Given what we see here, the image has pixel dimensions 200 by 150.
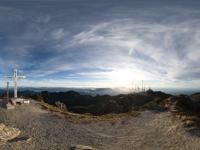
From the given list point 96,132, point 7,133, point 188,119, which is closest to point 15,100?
point 7,133

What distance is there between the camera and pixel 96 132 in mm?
35219

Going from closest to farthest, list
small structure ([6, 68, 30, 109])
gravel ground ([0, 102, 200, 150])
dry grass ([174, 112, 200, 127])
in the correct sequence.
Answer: gravel ground ([0, 102, 200, 150]) → dry grass ([174, 112, 200, 127]) → small structure ([6, 68, 30, 109])

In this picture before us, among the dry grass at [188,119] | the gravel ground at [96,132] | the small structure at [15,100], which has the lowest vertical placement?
the gravel ground at [96,132]

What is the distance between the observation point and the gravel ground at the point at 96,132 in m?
30.5

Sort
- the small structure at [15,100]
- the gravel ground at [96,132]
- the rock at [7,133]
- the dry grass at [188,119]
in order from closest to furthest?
the gravel ground at [96,132] → the rock at [7,133] → the dry grass at [188,119] → the small structure at [15,100]

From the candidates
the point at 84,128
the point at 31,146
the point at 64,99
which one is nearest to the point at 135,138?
the point at 84,128

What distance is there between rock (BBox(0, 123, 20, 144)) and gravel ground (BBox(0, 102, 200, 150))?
0.72 meters

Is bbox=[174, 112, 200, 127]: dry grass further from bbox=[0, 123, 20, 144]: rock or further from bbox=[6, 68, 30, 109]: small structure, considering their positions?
bbox=[6, 68, 30, 109]: small structure

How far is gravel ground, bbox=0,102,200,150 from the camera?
1202 inches

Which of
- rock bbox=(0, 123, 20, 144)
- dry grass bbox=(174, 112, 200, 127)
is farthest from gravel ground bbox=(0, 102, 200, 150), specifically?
dry grass bbox=(174, 112, 200, 127)

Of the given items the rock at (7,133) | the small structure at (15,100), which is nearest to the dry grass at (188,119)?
the rock at (7,133)

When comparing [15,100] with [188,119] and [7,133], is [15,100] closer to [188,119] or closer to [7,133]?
[7,133]

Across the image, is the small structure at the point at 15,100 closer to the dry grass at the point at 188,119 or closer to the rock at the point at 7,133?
the rock at the point at 7,133

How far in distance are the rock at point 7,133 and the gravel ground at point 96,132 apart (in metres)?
0.72
